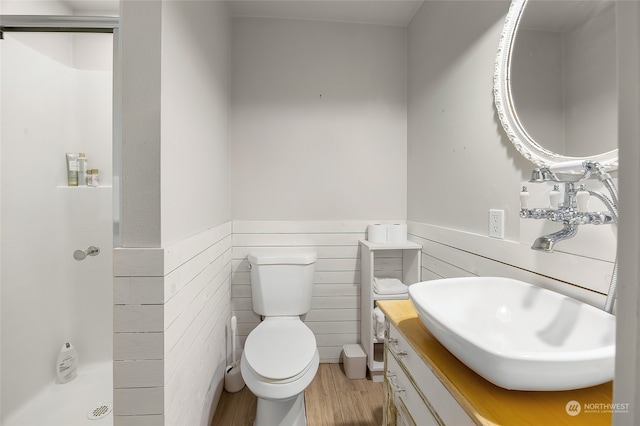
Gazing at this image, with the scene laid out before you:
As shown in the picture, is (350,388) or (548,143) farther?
(350,388)

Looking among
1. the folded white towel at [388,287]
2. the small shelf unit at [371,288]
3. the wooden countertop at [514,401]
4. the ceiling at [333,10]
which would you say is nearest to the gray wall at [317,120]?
the ceiling at [333,10]

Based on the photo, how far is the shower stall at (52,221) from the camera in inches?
51.1

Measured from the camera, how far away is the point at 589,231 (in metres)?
0.78

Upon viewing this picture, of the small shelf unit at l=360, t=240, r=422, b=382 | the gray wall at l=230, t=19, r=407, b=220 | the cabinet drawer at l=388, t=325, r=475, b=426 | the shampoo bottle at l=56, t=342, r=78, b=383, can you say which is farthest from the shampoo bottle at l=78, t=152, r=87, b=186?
the cabinet drawer at l=388, t=325, r=475, b=426

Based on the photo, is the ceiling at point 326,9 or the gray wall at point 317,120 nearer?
the ceiling at point 326,9

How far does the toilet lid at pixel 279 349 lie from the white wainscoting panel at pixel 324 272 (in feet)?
1.32

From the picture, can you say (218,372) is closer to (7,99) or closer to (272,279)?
(272,279)

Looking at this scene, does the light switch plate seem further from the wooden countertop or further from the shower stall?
the shower stall

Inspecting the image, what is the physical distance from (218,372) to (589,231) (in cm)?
184

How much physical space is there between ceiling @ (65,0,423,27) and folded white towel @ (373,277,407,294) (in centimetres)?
181

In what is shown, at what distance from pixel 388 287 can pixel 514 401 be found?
123 cm

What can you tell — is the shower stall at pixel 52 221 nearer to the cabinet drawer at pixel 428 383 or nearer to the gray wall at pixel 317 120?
the gray wall at pixel 317 120

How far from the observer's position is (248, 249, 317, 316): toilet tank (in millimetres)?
1729

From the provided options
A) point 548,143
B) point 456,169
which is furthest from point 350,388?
point 548,143
